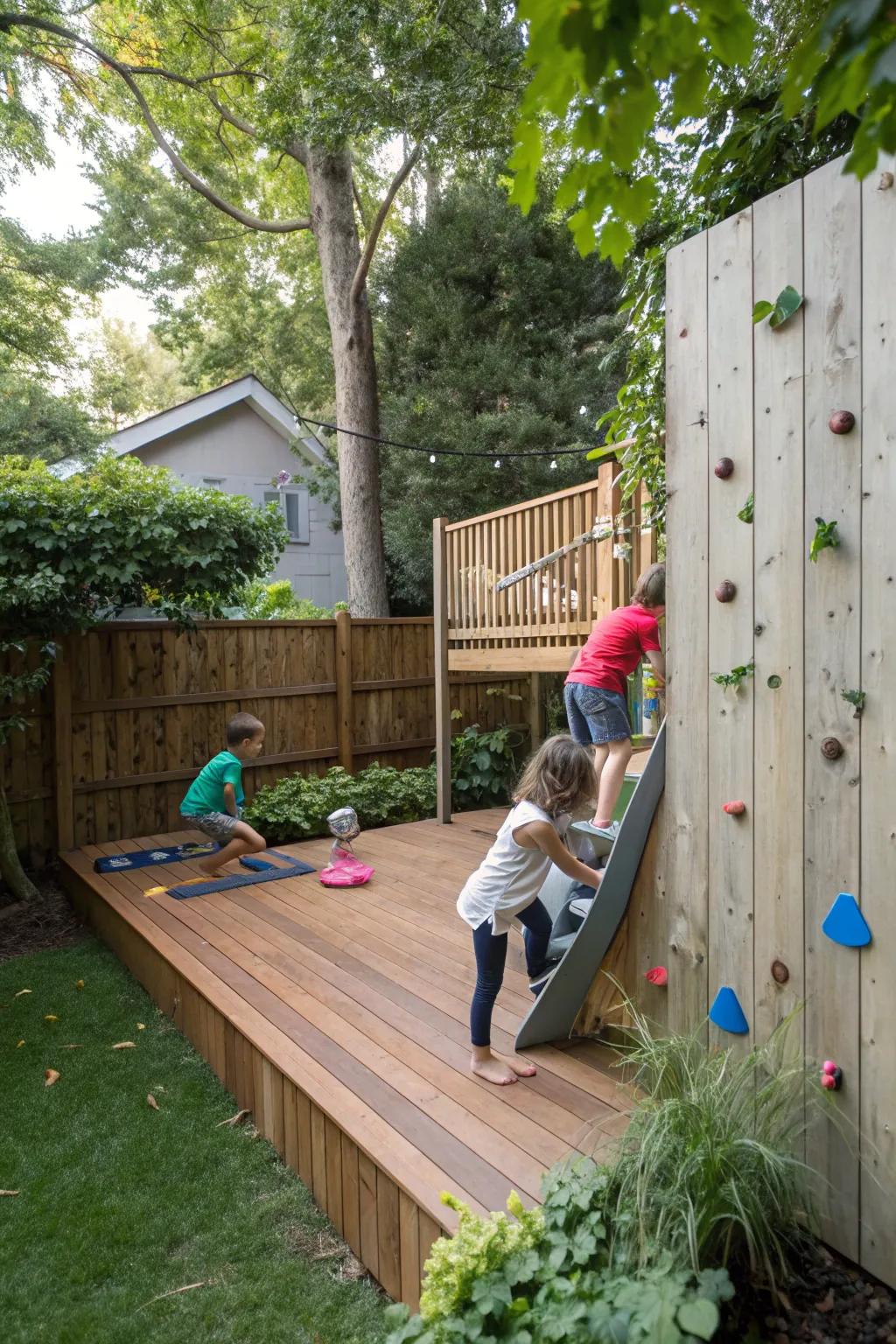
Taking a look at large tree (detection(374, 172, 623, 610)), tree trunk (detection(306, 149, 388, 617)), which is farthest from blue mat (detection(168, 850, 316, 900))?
large tree (detection(374, 172, 623, 610))

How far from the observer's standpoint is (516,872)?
2570 millimetres

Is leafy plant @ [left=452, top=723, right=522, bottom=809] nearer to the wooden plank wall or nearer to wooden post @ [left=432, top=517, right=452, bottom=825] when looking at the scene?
wooden post @ [left=432, top=517, right=452, bottom=825]

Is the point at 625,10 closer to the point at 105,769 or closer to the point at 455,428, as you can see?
the point at 105,769

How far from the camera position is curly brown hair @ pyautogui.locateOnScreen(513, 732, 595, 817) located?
261 centimetres

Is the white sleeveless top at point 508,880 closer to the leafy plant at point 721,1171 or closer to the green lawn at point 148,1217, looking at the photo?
the leafy plant at point 721,1171

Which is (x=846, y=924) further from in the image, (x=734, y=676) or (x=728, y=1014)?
(x=734, y=676)

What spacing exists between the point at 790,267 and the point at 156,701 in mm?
5242

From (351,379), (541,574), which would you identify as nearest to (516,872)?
(541,574)

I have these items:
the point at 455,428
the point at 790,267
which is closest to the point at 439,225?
the point at 455,428

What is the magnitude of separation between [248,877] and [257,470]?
9.98 metres

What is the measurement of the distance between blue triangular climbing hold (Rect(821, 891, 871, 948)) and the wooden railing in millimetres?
2512

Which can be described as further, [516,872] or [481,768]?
[481,768]

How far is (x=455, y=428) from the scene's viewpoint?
10.5m

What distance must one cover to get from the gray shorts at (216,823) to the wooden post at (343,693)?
6.90ft
